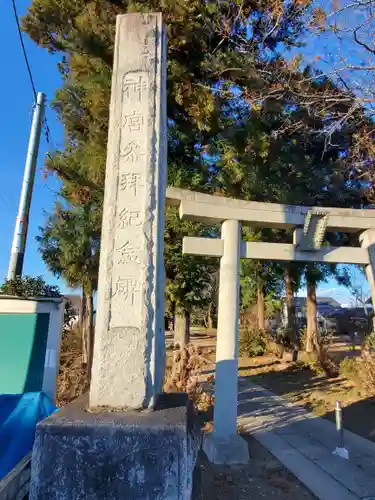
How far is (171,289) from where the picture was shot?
7480 millimetres

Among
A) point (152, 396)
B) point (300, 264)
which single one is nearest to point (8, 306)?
point (152, 396)

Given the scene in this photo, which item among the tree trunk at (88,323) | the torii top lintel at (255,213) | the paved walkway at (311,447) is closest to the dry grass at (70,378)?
the tree trunk at (88,323)

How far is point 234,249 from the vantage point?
5250 millimetres

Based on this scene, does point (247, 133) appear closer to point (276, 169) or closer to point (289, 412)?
point (276, 169)

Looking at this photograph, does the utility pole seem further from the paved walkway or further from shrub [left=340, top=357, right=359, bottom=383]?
shrub [left=340, top=357, right=359, bottom=383]

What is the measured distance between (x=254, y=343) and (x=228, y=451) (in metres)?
9.13

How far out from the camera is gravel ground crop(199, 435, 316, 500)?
3.78 metres

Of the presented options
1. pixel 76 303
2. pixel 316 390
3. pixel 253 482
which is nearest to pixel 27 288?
pixel 253 482

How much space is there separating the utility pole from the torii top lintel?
3989mm

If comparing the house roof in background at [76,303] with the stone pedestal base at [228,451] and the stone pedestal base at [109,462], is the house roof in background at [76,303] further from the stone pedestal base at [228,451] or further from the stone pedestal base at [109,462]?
the stone pedestal base at [109,462]

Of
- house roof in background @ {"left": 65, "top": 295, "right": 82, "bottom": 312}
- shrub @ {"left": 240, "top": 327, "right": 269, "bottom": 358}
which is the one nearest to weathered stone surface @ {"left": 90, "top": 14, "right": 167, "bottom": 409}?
house roof in background @ {"left": 65, "top": 295, "right": 82, "bottom": 312}

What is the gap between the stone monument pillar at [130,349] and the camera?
2.02 m

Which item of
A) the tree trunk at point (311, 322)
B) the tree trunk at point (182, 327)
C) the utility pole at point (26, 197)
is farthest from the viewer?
the tree trunk at point (311, 322)

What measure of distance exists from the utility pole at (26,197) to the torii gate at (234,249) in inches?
160
